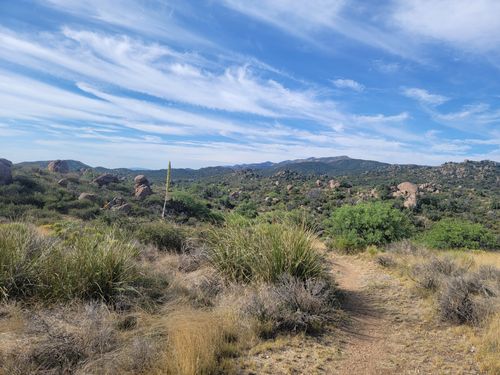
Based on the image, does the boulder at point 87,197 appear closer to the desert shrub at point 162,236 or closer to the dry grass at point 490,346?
the desert shrub at point 162,236

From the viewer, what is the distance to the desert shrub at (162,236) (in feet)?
36.8

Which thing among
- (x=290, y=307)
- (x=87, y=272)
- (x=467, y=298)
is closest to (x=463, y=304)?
(x=467, y=298)

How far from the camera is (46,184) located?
32.4m

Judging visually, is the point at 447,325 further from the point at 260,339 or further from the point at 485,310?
the point at 260,339

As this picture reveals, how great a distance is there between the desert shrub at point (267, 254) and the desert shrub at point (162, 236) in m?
3.99

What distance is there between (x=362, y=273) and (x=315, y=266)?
3.19 m

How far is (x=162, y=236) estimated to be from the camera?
11.5 metres

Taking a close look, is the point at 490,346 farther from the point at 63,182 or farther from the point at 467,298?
the point at 63,182

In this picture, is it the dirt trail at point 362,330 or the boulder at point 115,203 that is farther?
the boulder at point 115,203

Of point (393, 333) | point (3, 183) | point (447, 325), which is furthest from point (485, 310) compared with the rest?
point (3, 183)

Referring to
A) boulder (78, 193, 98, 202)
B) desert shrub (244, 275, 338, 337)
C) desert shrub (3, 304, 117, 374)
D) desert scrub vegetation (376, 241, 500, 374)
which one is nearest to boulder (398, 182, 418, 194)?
boulder (78, 193, 98, 202)

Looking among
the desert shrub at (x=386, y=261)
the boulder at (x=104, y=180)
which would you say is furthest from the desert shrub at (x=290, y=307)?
the boulder at (x=104, y=180)

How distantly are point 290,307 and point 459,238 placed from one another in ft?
44.1

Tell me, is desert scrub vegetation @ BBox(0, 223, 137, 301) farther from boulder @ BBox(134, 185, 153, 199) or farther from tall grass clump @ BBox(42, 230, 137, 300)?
boulder @ BBox(134, 185, 153, 199)
